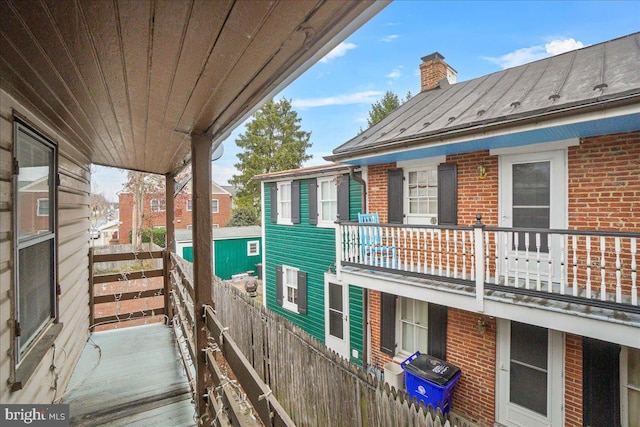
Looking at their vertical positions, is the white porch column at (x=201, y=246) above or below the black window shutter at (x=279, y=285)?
above

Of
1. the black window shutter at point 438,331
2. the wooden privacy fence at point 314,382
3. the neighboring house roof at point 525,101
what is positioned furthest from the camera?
the black window shutter at point 438,331

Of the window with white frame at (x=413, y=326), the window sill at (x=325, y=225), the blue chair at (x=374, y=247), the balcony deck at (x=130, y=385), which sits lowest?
the window with white frame at (x=413, y=326)

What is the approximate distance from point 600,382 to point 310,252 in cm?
621

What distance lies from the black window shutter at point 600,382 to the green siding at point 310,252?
3997 millimetres

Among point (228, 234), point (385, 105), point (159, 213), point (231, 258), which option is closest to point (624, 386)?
point (231, 258)

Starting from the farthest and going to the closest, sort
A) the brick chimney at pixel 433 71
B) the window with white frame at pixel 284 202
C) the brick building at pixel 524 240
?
1. the window with white frame at pixel 284 202
2. the brick chimney at pixel 433 71
3. the brick building at pixel 524 240

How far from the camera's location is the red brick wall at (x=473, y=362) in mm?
4980

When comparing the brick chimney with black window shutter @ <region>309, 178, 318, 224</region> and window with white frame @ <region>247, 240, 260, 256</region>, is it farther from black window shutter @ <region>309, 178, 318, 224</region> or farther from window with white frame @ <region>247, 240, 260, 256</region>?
window with white frame @ <region>247, 240, 260, 256</region>

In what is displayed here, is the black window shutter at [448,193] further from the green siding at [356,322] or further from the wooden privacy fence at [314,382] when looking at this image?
the wooden privacy fence at [314,382]

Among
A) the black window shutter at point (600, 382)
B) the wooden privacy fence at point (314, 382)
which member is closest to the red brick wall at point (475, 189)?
the black window shutter at point (600, 382)

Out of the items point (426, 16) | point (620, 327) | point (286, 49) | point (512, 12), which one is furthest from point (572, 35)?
point (286, 49)

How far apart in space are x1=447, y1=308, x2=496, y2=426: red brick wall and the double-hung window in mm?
5505

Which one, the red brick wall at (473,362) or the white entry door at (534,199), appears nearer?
the white entry door at (534,199)

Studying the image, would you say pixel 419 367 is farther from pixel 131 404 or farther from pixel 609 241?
pixel 131 404
